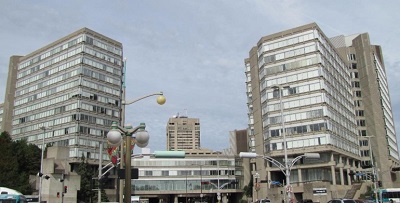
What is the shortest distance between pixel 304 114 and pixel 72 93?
53.6m

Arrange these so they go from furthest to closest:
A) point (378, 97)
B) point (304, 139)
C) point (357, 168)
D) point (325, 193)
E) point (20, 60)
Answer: point (378, 97) < point (20, 60) < point (357, 168) < point (304, 139) < point (325, 193)

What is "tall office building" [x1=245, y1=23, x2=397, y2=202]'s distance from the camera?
8219cm

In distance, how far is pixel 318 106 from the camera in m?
83.2

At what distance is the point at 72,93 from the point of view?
96.4 m

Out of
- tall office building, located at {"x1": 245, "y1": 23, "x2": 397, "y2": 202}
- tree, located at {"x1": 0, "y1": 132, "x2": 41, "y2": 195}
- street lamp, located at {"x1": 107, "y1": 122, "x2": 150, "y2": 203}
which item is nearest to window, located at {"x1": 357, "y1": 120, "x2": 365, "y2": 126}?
tall office building, located at {"x1": 245, "y1": 23, "x2": 397, "y2": 202}

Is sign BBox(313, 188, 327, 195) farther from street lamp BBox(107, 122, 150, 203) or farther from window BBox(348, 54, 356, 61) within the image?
street lamp BBox(107, 122, 150, 203)

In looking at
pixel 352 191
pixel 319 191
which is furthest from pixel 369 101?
pixel 319 191

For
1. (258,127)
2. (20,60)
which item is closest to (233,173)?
(258,127)

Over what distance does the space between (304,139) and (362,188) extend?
17727mm

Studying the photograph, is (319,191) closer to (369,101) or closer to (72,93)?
(369,101)

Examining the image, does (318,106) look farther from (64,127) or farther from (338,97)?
(64,127)

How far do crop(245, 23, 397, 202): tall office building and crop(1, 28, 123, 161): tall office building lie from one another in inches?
1503

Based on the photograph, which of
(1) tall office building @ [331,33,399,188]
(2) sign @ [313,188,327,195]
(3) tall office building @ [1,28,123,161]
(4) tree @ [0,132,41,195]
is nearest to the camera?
(4) tree @ [0,132,41,195]

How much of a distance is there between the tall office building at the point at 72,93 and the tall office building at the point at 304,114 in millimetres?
38172
